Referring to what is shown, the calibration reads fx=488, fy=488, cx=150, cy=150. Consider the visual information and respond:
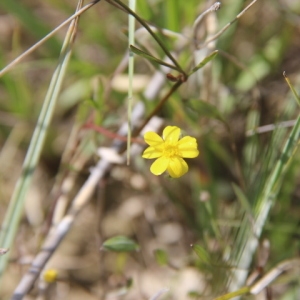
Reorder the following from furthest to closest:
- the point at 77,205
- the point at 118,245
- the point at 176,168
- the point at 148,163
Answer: the point at 148,163 → the point at 77,205 → the point at 118,245 → the point at 176,168

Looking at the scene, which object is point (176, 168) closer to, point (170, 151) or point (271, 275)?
point (170, 151)

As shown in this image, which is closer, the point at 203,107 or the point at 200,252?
the point at 200,252

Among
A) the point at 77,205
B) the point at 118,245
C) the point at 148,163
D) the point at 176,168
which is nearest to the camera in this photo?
the point at 176,168

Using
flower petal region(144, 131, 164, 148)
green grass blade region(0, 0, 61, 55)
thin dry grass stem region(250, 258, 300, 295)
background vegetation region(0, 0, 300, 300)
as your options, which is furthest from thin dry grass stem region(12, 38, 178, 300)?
thin dry grass stem region(250, 258, 300, 295)

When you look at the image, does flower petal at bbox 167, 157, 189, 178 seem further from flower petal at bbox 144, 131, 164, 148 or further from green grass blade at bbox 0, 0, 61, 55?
green grass blade at bbox 0, 0, 61, 55

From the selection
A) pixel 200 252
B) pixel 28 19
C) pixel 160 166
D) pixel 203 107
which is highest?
pixel 28 19

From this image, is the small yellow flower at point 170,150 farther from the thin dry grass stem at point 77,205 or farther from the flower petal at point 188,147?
the thin dry grass stem at point 77,205

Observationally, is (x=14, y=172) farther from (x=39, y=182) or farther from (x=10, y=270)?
(x=10, y=270)

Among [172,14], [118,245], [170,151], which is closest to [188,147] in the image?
[170,151]

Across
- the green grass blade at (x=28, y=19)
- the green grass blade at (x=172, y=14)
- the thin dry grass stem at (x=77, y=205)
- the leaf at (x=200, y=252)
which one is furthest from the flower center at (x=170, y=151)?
the green grass blade at (x=28, y=19)
